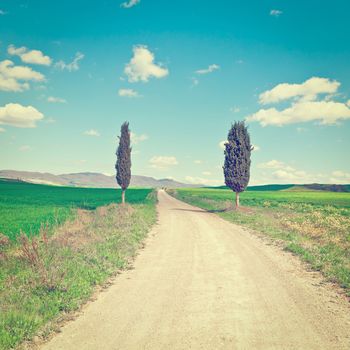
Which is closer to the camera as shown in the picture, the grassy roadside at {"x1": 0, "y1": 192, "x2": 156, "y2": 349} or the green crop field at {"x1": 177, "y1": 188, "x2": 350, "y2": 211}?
the grassy roadside at {"x1": 0, "y1": 192, "x2": 156, "y2": 349}

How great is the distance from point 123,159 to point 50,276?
29295mm

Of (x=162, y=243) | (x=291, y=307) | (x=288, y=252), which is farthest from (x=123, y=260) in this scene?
(x=288, y=252)

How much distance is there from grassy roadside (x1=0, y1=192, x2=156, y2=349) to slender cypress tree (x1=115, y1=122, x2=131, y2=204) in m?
21.9

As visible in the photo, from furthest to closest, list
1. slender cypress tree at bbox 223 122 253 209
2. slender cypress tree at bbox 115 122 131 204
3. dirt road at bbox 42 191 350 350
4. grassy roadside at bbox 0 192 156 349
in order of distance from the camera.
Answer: slender cypress tree at bbox 115 122 131 204 < slender cypress tree at bbox 223 122 253 209 < grassy roadside at bbox 0 192 156 349 < dirt road at bbox 42 191 350 350

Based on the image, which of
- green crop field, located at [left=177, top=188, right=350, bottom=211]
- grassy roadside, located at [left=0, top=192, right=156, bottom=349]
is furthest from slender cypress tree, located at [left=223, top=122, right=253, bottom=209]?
grassy roadside, located at [left=0, top=192, right=156, bottom=349]

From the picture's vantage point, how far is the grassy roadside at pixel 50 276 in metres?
5.91

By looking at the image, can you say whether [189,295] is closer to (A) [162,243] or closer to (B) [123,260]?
(B) [123,260]

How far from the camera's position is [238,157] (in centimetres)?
3325

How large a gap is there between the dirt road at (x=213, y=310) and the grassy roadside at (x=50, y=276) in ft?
1.84

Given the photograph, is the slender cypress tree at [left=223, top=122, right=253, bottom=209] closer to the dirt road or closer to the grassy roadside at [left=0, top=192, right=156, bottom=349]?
the grassy roadside at [left=0, top=192, right=156, bottom=349]

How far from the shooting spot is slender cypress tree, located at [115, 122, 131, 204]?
3675cm

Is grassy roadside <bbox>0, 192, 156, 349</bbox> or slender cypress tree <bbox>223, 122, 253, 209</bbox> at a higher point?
slender cypress tree <bbox>223, 122, 253, 209</bbox>

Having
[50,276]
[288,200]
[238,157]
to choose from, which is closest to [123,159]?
[238,157]

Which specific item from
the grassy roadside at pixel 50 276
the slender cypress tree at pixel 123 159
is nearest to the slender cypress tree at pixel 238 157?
the slender cypress tree at pixel 123 159
